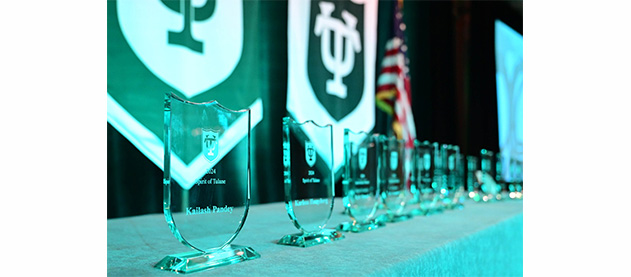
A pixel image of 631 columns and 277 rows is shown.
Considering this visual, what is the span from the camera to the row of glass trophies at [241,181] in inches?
30.2

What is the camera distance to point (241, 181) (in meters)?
0.88

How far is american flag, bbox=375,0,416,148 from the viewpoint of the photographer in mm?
3793

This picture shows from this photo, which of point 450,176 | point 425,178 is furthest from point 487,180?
point 425,178

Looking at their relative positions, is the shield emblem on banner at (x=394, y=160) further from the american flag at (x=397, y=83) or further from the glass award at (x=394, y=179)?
the american flag at (x=397, y=83)

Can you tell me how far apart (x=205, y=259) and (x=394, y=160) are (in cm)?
81

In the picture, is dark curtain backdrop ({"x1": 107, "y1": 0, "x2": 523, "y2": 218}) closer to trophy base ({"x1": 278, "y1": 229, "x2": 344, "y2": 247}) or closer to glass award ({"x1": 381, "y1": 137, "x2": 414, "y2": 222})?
glass award ({"x1": 381, "y1": 137, "x2": 414, "y2": 222})

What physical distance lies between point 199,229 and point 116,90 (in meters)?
1.48

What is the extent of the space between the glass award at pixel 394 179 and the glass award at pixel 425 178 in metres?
0.14

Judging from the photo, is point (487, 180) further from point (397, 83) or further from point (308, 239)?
point (308, 239)

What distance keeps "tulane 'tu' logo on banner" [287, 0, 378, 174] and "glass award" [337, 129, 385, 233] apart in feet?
4.26

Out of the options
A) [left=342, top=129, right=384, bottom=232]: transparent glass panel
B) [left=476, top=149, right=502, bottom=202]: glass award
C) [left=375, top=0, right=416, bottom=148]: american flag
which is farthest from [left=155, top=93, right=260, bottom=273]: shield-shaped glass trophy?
[left=375, top=0, right=416, bottom=148]: american flag
